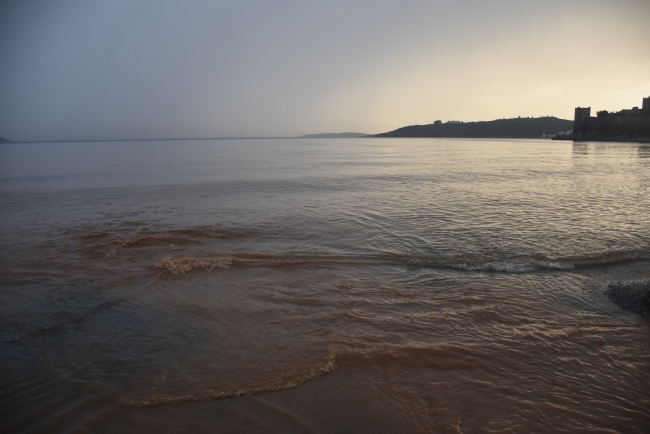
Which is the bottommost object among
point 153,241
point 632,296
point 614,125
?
point 632,296

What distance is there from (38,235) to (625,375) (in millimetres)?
12960

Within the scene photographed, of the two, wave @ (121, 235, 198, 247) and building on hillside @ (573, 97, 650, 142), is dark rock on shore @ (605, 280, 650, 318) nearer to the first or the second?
wave @ (121, 235, 198, 247)

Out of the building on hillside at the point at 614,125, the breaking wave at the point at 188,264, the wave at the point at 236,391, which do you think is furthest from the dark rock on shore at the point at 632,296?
the building on hillside at the point at 614,125

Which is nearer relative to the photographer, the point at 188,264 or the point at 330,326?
the point at 330,326

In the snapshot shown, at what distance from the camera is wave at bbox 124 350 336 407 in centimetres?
365

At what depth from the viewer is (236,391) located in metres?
3.77

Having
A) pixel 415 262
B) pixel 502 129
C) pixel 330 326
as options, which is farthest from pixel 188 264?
pixel 502 129

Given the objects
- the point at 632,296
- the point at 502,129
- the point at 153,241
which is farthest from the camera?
the point at 502,129

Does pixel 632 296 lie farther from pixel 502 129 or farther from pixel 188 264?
pixel 502 129

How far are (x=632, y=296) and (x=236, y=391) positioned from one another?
19.3ft

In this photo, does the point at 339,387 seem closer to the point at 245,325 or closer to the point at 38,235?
the point at 245,325

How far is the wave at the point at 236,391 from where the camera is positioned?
3646 millimetres

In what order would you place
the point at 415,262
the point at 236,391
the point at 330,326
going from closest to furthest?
the point at 236,391 → the point at 330,326 → the point at 415,262

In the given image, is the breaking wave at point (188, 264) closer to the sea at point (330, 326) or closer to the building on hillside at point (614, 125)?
the sea at point (330, 326)
